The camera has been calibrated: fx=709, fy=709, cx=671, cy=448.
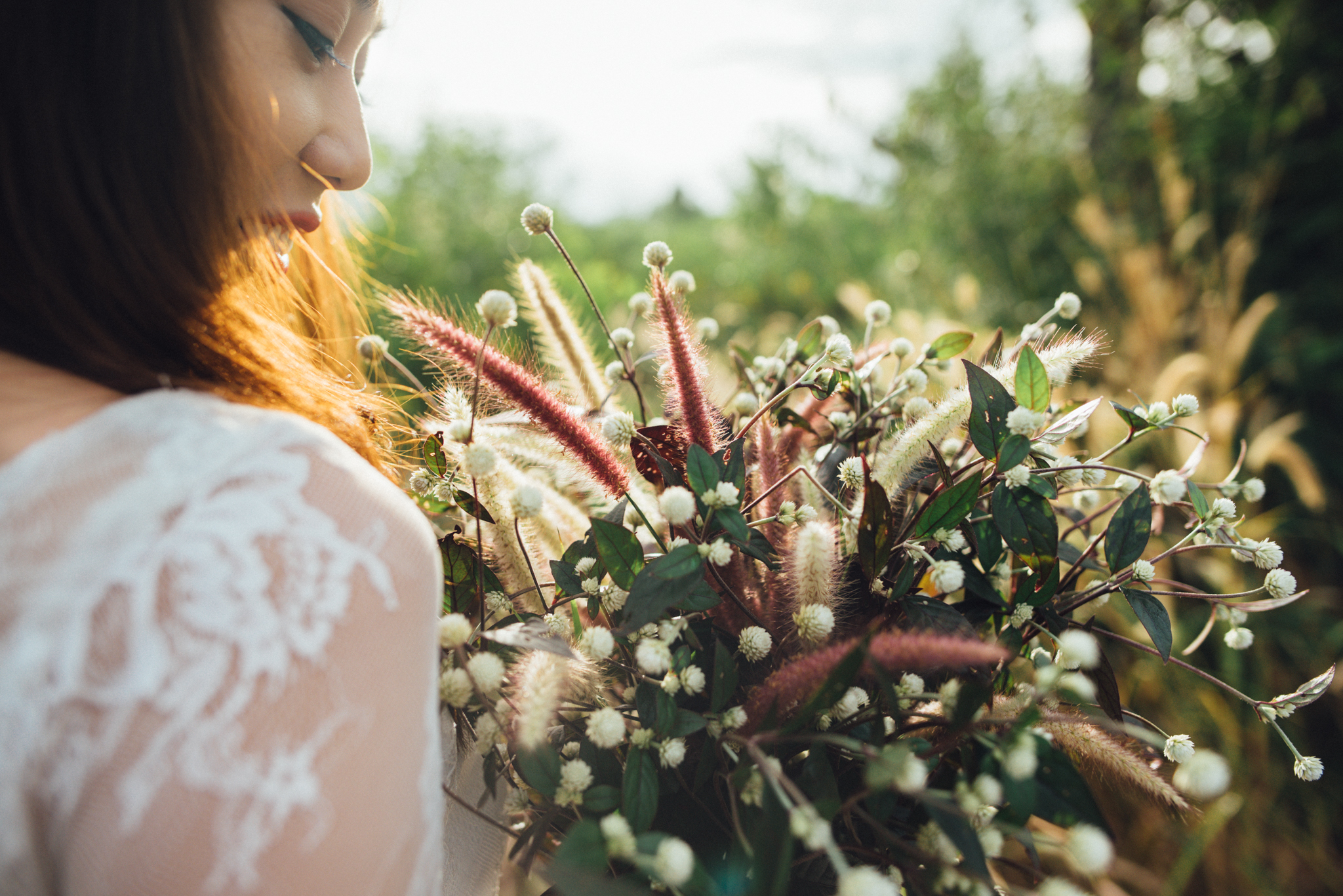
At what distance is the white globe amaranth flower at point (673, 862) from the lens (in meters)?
0.33

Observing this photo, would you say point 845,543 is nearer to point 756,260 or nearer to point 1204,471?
point 1204,471

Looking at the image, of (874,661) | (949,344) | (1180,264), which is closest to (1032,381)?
(949,344)

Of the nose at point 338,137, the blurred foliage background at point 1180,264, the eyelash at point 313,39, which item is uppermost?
the eyelash at point 313,39

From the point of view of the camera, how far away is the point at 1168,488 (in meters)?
0.46

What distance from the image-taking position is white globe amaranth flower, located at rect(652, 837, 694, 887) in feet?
1.08

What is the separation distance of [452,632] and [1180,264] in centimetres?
230

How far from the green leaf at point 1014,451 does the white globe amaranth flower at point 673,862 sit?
0.96ft

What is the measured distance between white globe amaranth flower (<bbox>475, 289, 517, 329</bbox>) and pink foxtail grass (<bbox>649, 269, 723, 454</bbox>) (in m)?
0.13

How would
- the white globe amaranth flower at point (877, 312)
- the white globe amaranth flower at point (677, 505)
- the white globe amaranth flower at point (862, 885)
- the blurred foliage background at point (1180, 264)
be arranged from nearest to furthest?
the white globe amaranth flower at point (862, 885)
the white globe amaranth flower at point (677, 505)
the white globe amaranth flower at point (877, 312)
the blurred foliage background at point (1180, 264)

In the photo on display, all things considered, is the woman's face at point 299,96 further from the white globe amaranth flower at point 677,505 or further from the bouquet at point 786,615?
the white globe amaranth flower at point 677,505

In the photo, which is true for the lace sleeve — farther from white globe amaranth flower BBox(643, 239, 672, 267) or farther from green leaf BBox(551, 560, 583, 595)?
white globe amaranth flower BBox(643, 239, 672, 267)

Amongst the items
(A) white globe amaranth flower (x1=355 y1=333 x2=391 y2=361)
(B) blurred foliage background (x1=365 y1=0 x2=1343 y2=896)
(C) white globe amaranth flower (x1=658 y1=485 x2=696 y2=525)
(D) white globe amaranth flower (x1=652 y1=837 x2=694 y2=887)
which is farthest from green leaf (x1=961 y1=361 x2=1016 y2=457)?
(B) blurred foliage background (x1=365 y1=0 x2=1343 y2=896)

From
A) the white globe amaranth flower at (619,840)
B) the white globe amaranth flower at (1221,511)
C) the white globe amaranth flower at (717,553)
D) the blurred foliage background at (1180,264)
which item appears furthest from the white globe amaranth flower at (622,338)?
the blurred foliage background at (1180,264)

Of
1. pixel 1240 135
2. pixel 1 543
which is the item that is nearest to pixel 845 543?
pixel 1 543
